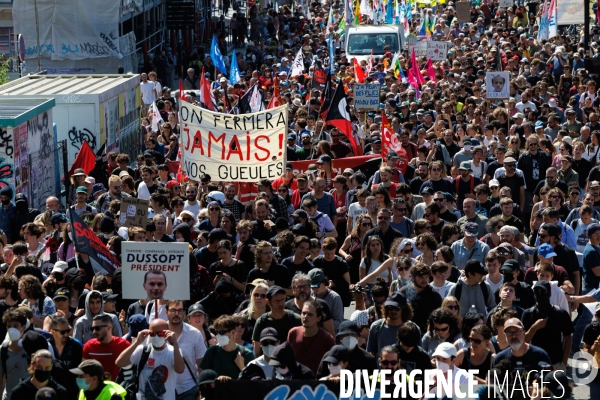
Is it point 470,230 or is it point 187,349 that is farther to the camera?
point 470,230

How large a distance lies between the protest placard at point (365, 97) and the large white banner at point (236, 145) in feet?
23.3

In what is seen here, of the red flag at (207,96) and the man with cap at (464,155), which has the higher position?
the red flag at (207,96)

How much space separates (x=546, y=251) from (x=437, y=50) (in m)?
21.2

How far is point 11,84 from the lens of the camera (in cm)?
2302

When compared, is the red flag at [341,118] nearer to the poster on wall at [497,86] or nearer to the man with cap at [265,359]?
the poster on wall at [497,86]

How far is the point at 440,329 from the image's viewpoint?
31.6 ft

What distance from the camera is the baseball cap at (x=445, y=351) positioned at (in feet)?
29.1

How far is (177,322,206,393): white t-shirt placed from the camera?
31.0 ft

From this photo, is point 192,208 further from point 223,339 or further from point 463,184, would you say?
point 223,339

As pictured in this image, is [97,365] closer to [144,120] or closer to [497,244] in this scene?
[497,244]

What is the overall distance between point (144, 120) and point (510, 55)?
36.3 feet

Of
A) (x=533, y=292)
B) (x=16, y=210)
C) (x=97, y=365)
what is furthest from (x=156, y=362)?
(x=16, y=210)

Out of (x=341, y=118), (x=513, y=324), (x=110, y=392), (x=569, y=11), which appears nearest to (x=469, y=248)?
(x=513, y=324)

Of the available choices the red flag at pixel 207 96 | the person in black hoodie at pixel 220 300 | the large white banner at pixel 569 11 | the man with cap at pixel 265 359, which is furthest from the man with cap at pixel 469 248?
the large white banner at pixel 569 11
